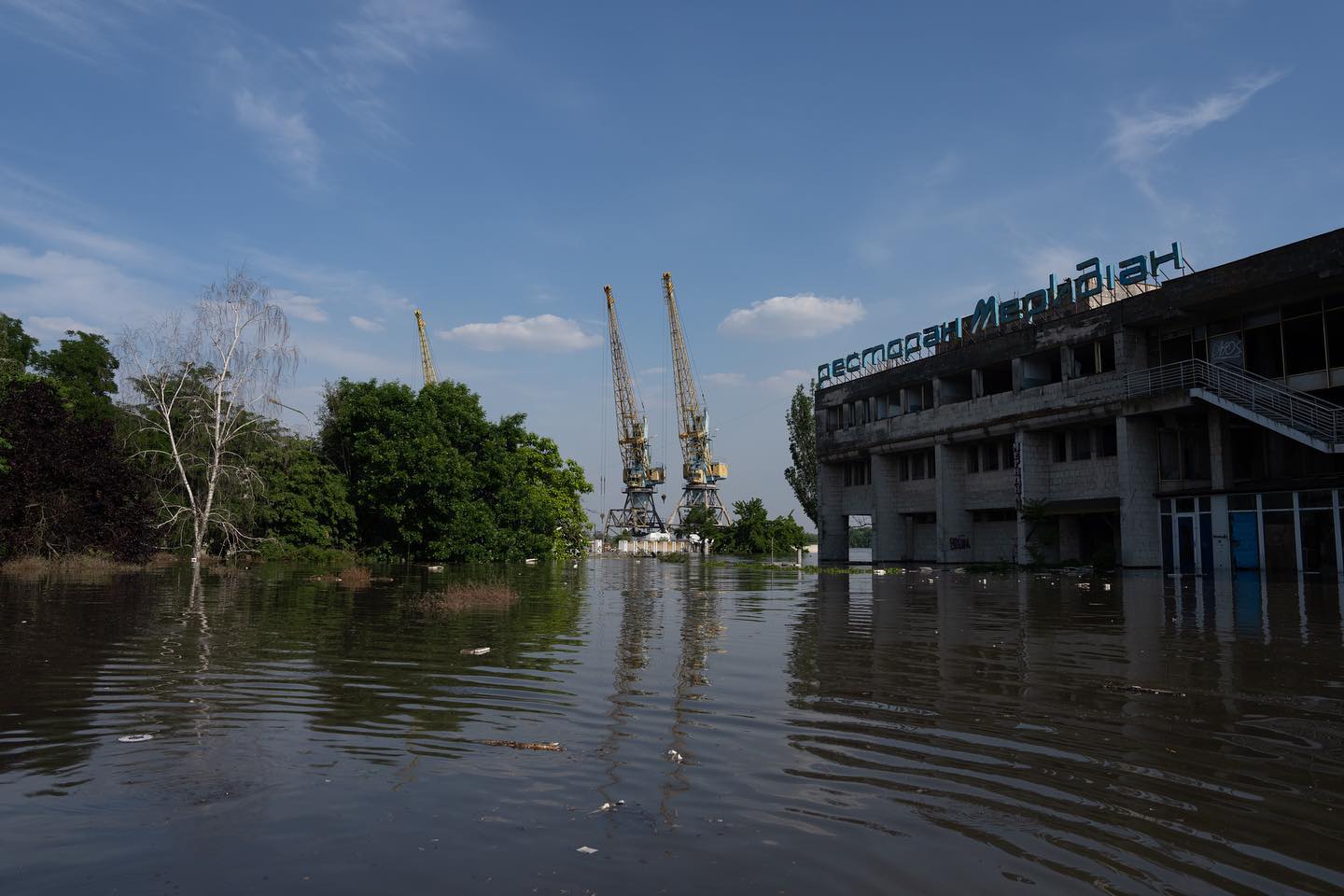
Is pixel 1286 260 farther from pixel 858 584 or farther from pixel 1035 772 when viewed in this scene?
pixel 1035 772

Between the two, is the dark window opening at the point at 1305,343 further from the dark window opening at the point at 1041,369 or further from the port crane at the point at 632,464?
the port crane at the point at 632,464

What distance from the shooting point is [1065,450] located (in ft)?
138

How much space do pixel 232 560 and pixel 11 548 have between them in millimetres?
13563

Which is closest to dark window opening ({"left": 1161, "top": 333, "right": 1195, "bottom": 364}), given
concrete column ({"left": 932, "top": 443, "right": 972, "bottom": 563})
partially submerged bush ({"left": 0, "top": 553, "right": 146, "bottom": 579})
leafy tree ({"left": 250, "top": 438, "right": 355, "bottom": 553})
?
concrete column ({"left": 932, "top": 443, "right": 972, "bottom": 563})

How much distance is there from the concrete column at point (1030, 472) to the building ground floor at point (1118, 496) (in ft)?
0.15

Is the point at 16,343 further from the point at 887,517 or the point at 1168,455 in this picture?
the point at 1168,455

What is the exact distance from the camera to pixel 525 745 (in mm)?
6281

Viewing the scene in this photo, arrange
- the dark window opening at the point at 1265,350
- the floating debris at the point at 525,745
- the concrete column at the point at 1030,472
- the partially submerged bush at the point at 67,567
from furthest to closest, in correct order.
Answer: the concrete column at the point at 1030,472 < the dark window opening at the point at 1265,350 < the partially submerged bush at the point at 67,567 < the floating debris at the point at 525,745

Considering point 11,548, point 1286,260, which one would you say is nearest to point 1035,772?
point 1286,260

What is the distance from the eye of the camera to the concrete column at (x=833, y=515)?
59.2m

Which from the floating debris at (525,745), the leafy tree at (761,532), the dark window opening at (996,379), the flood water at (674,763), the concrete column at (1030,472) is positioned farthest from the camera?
the leafy tree at (761,532)

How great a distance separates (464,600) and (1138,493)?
29717 mm

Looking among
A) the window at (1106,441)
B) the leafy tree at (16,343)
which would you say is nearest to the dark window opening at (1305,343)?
the window at (1106,441)

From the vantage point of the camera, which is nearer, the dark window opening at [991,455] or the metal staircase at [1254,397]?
the metal staircase at [1254,397]
